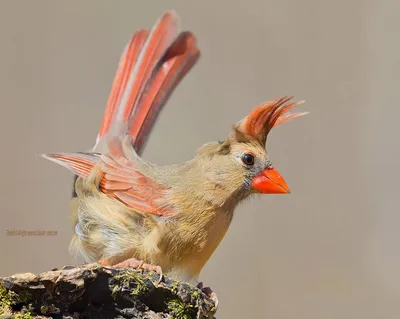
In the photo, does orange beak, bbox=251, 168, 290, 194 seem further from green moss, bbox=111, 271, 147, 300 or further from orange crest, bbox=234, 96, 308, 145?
green moss, bbox=111, 271, 147, 300

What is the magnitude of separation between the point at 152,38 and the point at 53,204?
68 cm

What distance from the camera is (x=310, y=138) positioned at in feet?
7.12

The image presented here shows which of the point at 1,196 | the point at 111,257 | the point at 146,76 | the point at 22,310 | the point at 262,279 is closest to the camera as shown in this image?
the point at 22,310

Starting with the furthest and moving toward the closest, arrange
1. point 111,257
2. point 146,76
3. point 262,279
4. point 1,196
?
1. point 262,279
2. point 1,196
3. point 146,76
4. point 111,257

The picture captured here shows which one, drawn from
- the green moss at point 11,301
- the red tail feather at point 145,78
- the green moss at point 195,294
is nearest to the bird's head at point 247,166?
the red tail feather at point 145,78

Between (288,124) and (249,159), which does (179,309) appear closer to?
(249,159)

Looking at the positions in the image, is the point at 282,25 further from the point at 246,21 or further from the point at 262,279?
the point at 262,279

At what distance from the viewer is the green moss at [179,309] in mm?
969

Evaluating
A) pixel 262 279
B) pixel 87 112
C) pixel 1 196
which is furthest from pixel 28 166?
pixel 262 279

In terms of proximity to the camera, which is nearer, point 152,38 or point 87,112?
point 152,38

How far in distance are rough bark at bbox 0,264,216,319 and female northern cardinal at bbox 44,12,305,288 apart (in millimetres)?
168

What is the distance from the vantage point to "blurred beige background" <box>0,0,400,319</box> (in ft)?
6.46

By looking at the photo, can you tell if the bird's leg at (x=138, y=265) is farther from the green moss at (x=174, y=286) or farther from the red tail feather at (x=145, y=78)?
the red tail feather at (x=145, y=78)

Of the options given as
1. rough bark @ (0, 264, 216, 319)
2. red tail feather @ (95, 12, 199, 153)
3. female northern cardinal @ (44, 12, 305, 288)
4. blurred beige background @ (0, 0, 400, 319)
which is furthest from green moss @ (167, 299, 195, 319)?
blurred beige background @ (0, 0, 400, 319)
